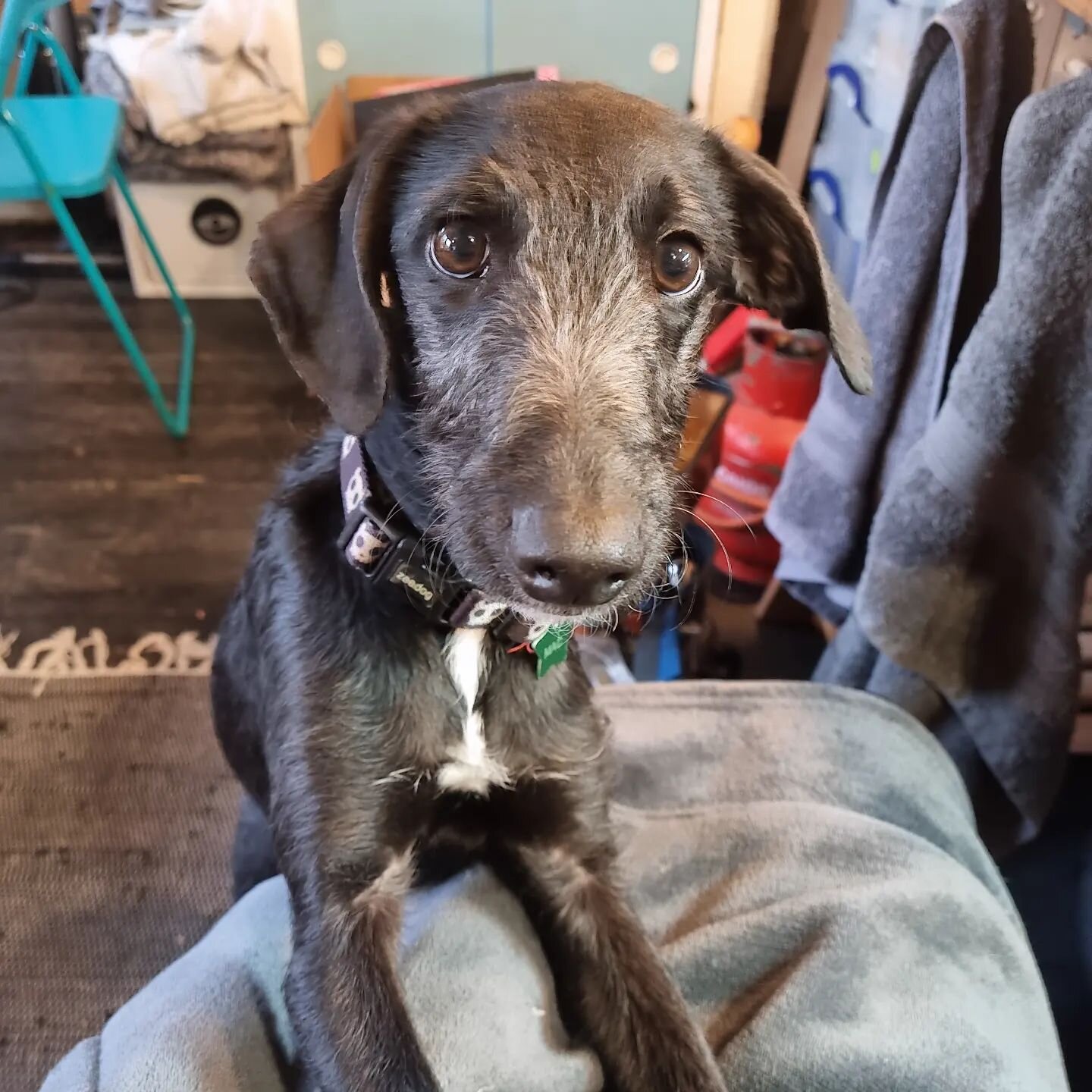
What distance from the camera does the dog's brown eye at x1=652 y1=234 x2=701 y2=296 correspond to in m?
1.05

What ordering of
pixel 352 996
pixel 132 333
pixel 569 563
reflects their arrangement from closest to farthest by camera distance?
1. pixel 569 563
2. pixel 352 996
3. pixel 132 333

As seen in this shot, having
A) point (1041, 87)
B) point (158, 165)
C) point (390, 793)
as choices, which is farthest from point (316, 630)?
point (158, 165)

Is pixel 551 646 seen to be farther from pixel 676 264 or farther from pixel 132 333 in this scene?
pixel 132 333

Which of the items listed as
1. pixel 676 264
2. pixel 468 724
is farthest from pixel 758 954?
pixel 676 264

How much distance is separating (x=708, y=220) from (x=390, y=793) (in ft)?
2.29

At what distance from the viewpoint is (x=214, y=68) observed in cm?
298

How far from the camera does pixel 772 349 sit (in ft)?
7.69

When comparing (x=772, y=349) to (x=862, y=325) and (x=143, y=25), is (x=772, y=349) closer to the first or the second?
(x=862, y=325)

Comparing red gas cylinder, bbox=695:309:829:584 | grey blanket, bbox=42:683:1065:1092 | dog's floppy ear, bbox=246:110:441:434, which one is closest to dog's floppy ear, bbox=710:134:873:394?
dog's floppy ear, bbox=246:110:441:434

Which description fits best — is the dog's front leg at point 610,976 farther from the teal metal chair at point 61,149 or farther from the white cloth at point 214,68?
the white cloth at point 214,68

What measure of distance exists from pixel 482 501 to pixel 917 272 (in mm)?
894

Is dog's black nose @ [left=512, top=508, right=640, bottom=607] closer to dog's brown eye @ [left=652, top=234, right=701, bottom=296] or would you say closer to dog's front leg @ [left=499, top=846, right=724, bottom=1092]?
dog's brown eye @ [left=652, top=234, right=701, bottom=296]

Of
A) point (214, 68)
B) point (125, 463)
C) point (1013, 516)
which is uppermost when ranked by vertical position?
point (214, 68)

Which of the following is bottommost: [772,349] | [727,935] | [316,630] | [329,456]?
[727,935]
